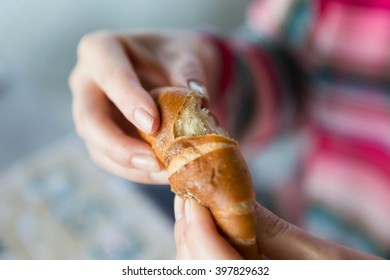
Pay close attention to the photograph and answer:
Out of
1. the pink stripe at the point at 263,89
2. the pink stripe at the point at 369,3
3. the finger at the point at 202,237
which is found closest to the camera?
the finger at the point at 202,237

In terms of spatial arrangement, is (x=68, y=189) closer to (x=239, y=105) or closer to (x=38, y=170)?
(x=38, y=170)

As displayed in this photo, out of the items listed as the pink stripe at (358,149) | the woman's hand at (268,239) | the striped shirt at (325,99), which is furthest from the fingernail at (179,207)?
the pink stripe at (358,149)

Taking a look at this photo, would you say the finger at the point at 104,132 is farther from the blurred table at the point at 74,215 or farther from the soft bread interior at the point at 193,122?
the blurred table at the point at 74,215

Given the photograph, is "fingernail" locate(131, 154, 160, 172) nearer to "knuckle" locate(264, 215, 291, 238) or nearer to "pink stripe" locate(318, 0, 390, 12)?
"knuckle" locate(264, 215, 291, 238)

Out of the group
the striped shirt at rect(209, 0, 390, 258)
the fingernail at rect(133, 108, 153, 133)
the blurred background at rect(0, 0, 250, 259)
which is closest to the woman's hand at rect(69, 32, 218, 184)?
the fingernail at rect(133, 108, 153, 133)

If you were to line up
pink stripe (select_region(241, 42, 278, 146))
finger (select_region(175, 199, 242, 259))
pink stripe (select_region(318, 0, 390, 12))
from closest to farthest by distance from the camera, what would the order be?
finger (select_region(175, 199, 242, 259)) → pink stripe (select_region(318, 0, 390, 12)) → pink stripe (select_region(241, 42, 278, 146))
